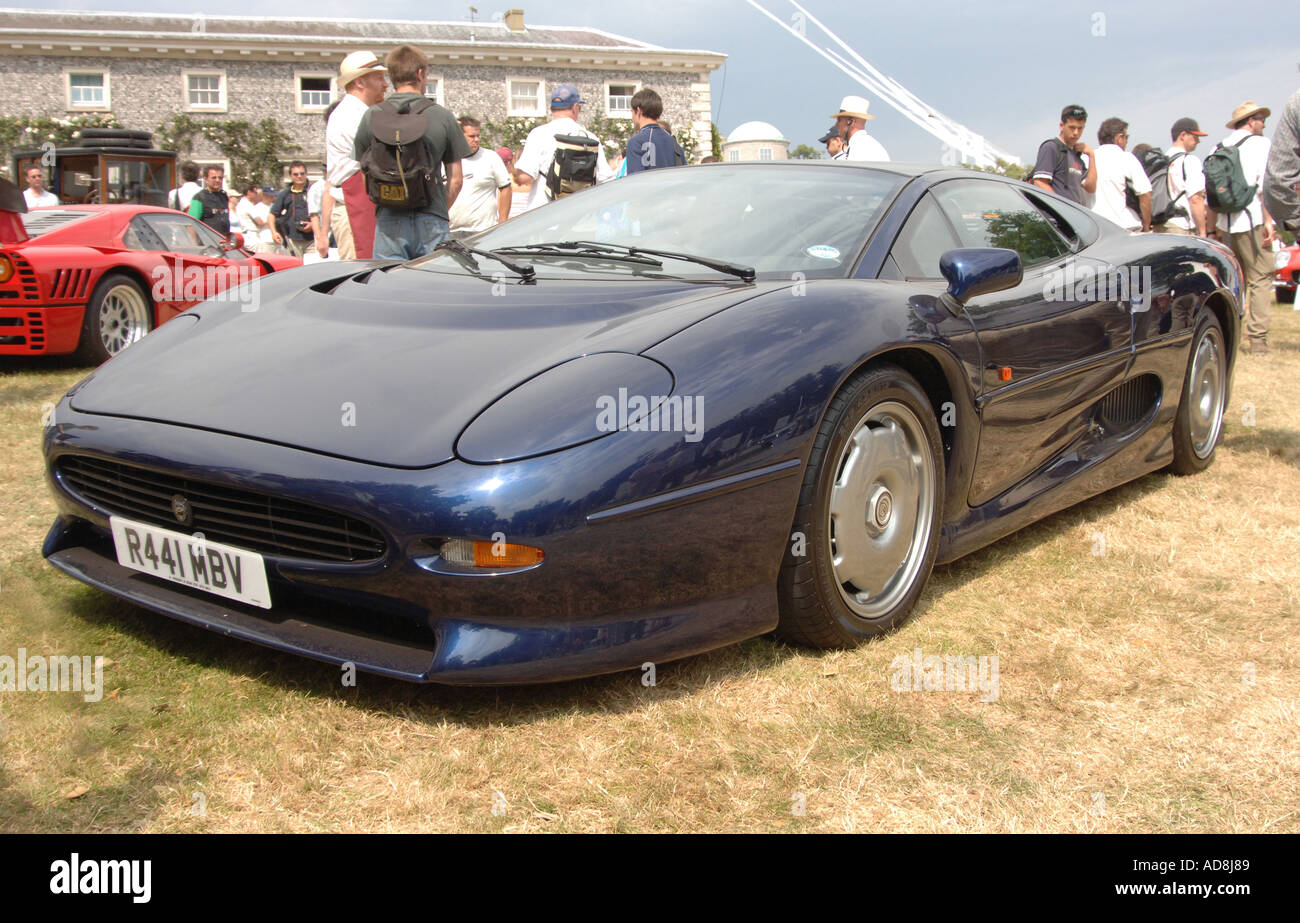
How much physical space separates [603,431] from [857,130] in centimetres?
571

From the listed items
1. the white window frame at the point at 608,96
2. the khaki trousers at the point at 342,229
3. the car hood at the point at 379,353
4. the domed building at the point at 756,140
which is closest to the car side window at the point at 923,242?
the car hood at the point at 379,353

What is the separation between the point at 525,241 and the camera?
11.5 feet

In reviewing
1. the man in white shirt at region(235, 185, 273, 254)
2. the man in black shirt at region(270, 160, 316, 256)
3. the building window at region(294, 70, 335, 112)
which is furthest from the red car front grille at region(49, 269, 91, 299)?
the building window at region(294, 70, 335, 112)

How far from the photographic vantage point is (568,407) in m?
2.30

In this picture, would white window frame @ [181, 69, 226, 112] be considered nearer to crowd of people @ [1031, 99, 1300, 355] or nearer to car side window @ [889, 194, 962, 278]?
crowd of people @ [1031, 99, 1300, 355]

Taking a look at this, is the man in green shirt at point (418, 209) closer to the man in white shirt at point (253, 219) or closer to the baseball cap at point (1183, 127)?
the baseball cap at point (1183, 127)

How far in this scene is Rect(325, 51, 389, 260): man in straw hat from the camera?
19.9 feet

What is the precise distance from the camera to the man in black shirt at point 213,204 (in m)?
12.2

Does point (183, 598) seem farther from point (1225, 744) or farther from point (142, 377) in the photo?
point (1225, 744)

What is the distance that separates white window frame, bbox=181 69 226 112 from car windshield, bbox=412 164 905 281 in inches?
1421

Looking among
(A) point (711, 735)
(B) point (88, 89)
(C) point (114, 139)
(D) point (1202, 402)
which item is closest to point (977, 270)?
(A) point (711, 735)

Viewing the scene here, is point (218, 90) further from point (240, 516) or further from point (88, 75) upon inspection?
point (240, 516)
